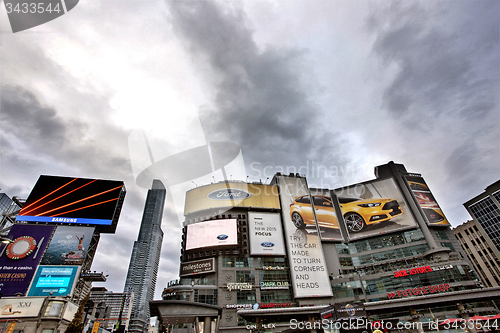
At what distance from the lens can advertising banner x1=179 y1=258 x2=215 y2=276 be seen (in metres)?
54.3

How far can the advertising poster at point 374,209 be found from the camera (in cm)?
6347

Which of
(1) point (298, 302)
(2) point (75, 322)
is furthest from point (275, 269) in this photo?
(2) point (75, 322)

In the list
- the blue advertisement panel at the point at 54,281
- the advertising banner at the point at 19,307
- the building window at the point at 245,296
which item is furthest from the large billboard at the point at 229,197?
the advertising banner at the point at 19,307

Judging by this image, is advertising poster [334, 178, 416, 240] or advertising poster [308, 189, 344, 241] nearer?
advertising poster [334, 178, 416, 240]

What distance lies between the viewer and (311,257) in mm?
58156

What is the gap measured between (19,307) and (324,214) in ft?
207

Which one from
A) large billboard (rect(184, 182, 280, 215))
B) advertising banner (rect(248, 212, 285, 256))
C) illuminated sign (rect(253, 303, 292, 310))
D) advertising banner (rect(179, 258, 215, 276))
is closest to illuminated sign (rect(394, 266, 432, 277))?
illuminated sign (rect(253, 303, 292, 310))

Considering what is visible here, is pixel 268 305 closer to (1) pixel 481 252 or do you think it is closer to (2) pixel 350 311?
(2) pixel 350 311

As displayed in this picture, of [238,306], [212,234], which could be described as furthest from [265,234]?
[238,306]

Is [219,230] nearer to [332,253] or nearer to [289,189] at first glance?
[289,189]

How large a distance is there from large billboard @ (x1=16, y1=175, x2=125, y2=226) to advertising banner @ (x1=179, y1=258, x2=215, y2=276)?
1900cm

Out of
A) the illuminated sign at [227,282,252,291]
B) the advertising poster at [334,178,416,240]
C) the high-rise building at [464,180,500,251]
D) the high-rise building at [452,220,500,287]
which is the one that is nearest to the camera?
the illuminated sign at [227,282,252,291]

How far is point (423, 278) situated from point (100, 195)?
225 feet

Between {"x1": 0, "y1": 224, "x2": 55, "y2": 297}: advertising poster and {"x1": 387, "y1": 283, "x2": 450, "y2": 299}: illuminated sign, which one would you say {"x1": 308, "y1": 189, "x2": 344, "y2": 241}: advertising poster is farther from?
{"x1": 0, "y1": 224, "x2": 55, "y2": 297}: advertising poster
